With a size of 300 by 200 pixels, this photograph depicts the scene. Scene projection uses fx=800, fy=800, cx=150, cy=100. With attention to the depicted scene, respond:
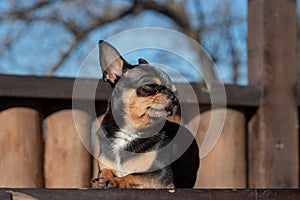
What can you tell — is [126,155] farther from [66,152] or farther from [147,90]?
[66,152]

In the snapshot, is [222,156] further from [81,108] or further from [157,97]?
[157,97]

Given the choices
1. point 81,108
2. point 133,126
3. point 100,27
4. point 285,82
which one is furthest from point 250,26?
point 100,27

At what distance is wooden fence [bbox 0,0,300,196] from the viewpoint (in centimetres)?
543

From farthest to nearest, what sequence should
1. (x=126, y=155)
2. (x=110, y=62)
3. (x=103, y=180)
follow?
(x=110, y=62) → (x=126, y=155) → (x=103, y=180)

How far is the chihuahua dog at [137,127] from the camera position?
393cm

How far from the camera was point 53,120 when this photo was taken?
5.64 m

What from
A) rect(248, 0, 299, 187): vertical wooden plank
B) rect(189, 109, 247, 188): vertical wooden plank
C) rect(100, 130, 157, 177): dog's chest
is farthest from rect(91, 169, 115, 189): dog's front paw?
rect(248, 0, 299, 187): vertical wooden plank

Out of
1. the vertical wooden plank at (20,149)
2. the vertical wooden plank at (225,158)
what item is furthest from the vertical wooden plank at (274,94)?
the vertical wooden plank at (20,149)

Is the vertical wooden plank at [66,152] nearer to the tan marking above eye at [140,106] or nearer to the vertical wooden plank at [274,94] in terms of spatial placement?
the vertical wooden plank at [274,94]

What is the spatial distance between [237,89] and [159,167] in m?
1.99

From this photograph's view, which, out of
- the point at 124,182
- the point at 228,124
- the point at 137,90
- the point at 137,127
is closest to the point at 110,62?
the point at 137,90

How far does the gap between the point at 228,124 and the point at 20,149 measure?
1550 millimetres

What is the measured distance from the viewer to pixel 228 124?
5926mm

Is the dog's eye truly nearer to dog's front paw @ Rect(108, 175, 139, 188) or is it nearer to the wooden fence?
dog's front paw @ Rect(108, 175, 139, 188)
